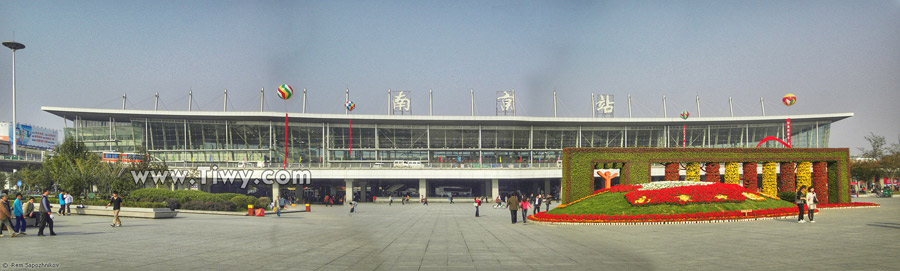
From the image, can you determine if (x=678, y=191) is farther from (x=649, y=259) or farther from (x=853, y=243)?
(x=649, y=259)

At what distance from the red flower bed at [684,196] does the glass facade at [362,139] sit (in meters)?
61.0

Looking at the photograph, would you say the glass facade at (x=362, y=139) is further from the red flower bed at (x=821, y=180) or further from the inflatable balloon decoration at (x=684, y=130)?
the red flower bed at (x=821, y=180)

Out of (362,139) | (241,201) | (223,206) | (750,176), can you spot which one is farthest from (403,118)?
(750,176)

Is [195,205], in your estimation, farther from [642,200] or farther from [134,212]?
[642,200]

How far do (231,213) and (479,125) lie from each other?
60807mm

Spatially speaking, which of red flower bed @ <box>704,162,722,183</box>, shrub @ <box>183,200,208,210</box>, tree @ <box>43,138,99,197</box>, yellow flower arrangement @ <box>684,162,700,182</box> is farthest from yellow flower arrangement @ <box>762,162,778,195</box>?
tree @ <box>43,138,99,197</box>

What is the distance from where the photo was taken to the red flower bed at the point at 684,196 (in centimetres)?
2595

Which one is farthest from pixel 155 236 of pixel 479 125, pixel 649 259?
pixel 479 125

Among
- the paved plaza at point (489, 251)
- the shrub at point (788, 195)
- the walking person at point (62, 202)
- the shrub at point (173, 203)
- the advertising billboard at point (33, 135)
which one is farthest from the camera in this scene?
the advertising billboard at point (33, 135)

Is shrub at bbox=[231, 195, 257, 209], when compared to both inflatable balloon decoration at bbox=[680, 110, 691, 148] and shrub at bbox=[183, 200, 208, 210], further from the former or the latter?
inflatable balloon decoration at bbox=[680, 110, 691, 148]

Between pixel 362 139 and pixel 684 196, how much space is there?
239 feet

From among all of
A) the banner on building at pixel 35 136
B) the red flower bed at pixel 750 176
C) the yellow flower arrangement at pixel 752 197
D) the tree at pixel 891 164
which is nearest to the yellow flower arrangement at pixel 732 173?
the red flower bed at pixel 750 176

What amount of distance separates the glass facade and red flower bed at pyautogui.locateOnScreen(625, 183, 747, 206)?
6100 centimetres

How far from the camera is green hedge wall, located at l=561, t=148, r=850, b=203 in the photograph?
32.4 meters
